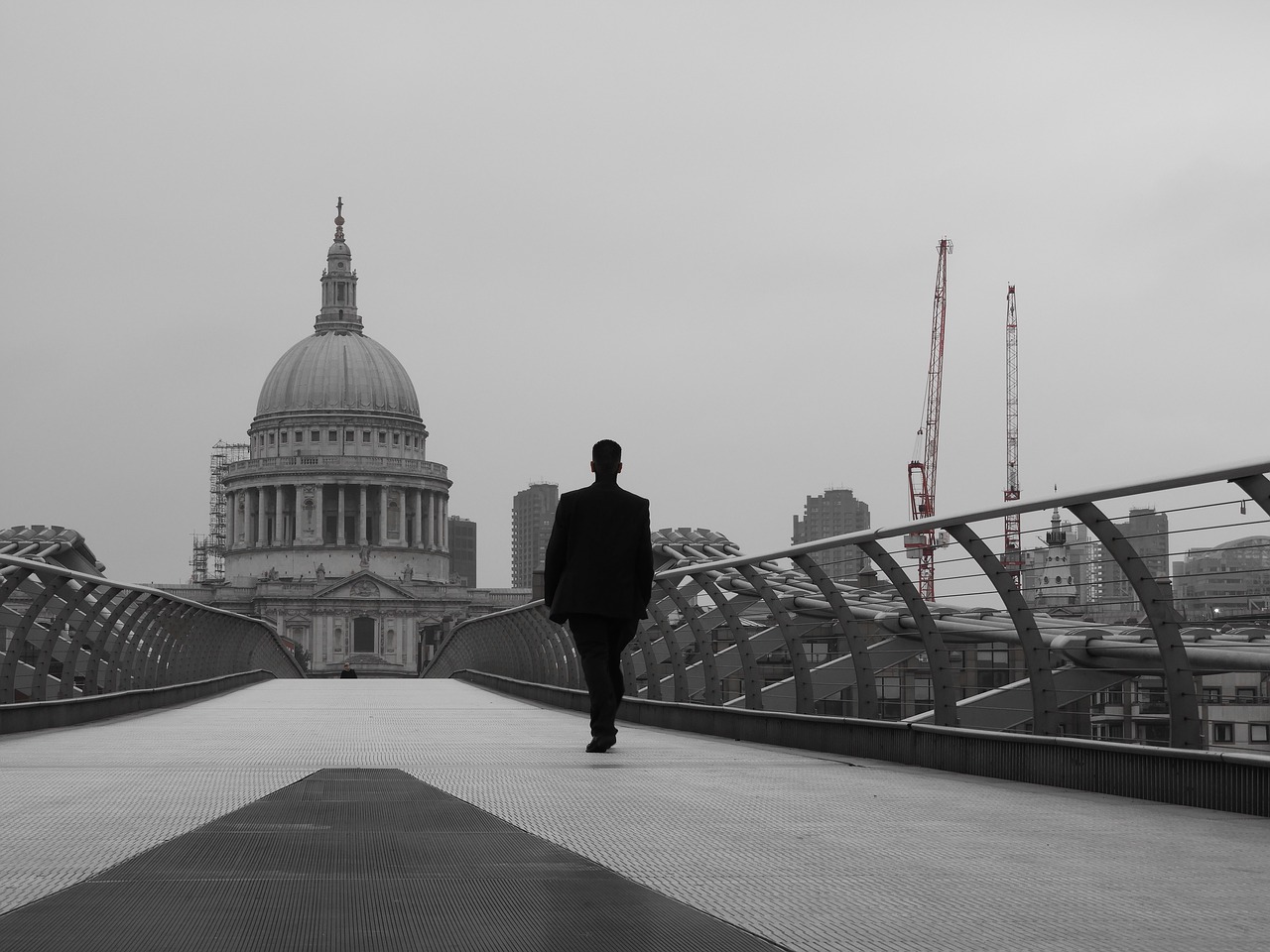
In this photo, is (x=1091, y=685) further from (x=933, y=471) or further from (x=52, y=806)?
(x=933, y=471)

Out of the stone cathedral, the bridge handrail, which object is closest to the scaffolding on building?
the stone cathedral

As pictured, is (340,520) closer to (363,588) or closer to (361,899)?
(363,588)

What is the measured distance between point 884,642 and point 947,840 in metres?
6.34

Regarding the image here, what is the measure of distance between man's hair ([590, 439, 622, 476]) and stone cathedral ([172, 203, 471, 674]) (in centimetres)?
14826

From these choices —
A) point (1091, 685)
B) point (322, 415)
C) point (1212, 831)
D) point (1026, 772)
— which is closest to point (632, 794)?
point (1026, 772)

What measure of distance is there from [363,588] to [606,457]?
150951mm

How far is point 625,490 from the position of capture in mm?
11859

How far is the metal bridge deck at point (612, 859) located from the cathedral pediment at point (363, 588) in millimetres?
150899

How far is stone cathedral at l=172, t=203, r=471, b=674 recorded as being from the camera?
528ft

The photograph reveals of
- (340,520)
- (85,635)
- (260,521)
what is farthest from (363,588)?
(85,635)

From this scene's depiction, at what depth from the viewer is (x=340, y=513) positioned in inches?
6663

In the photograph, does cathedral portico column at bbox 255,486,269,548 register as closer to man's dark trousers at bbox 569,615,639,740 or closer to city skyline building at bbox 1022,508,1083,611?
man's dark trousers at bbox 569,615,639,740

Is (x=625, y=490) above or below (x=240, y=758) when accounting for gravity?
above

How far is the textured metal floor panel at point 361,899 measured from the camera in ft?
14.9
